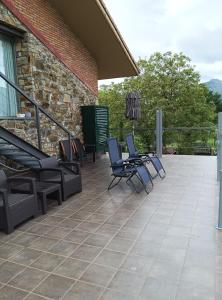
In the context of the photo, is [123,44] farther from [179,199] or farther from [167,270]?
[167,270]

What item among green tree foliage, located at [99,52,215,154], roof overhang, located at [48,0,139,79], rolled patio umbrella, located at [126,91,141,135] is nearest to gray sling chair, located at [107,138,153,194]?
rolled patio umbrella, located at [126,91,141,135]

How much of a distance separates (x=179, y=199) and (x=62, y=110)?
4391 mm

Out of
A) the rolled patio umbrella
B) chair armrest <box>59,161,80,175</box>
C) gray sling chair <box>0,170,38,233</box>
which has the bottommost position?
gray sling chair <box>0,170,38,233</box>

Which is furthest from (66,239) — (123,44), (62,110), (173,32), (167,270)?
(173,32)

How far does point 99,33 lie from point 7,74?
10.8 feet

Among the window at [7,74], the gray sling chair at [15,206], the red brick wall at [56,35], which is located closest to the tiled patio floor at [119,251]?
the gray sling chair at [15,206]

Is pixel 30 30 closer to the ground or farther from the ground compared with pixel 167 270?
farther from the ground

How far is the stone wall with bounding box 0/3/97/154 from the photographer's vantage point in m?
6.32

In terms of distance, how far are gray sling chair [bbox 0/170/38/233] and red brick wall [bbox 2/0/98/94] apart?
13.0 feet

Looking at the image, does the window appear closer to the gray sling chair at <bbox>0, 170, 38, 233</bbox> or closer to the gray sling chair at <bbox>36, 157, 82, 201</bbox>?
the gray sling chair at <bbox>36, 157, 82, 201</bbox>

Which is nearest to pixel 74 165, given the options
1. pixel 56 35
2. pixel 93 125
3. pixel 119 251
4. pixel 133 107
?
pixel 119 251

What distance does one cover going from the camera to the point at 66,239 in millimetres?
3330

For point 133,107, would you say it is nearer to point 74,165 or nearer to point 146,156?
point 146,156

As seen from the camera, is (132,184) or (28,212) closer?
(28,212)
